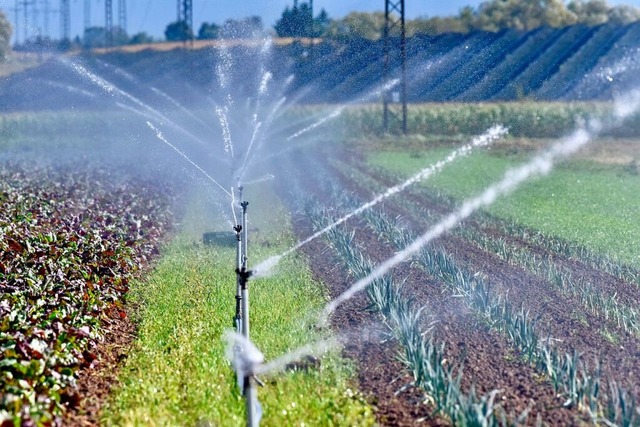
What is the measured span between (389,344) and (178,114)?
145 feet

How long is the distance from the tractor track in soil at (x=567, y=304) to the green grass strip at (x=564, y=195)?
155 centimetres

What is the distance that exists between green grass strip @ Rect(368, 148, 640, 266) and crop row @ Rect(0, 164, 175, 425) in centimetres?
785

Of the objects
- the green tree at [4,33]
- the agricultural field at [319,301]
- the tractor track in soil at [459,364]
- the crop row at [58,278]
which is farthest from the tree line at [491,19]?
the tractor track in soil at [459,364]

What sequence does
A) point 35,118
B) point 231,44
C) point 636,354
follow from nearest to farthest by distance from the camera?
1. point 636,354
2. point 35,118
3. point 231,44

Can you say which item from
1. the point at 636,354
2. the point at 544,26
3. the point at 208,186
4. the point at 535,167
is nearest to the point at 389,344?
the point at 636,354

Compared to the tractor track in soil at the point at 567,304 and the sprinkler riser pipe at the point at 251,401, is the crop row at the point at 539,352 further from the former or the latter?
the sprinkler riser pipe at the point at 251,401

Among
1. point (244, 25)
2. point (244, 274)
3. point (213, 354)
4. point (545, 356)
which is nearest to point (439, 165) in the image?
point (244, 25)

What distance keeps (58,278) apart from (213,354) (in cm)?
237

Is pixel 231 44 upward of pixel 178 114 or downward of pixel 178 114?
upward

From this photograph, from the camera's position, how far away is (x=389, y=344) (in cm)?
931

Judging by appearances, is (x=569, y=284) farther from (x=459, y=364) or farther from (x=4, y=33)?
(x=4, y=33)

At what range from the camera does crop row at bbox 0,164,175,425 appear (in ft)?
23.8

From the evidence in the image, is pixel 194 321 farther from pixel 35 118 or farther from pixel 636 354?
pixel 35 118

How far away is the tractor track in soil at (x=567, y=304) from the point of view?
8891mm
